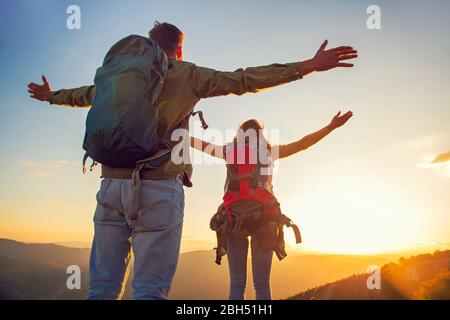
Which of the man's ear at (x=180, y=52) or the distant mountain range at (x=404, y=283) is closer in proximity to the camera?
the man's ear at (x=180, y=52)

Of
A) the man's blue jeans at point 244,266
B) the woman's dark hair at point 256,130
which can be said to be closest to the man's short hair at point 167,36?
the woman's dark hair at point 256,130

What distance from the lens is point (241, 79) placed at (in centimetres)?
346

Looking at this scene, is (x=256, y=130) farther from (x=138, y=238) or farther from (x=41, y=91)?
(x=138, y=238)

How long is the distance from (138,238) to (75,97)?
201 cm

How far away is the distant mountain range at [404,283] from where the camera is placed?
944 cm

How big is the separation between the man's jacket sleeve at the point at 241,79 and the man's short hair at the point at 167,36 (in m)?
0.46

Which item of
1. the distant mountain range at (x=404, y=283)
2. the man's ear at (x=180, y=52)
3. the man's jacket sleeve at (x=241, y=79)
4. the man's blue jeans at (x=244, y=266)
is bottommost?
the distant mountain range at (x=404, y=283)

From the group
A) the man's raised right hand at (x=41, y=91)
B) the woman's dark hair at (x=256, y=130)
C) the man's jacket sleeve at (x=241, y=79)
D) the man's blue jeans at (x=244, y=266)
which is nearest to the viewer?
the man's jacket sleeve at (x=241, y=79)

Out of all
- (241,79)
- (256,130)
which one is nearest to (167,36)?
(241,79)

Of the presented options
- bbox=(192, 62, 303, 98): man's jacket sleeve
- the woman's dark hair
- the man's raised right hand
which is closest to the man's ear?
bbox=(192, 62, 303, 98): man's jacket sleeve

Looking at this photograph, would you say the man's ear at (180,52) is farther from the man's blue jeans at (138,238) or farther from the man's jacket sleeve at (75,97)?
the man's blue jeans at (138,238)

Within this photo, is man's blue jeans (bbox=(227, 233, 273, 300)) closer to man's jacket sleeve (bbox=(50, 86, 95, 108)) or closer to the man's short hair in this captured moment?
man's jacket sleeve (bbox=(50, 86, 95, 108))

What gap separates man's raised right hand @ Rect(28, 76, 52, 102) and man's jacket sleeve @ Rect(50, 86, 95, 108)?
16 centimetres
